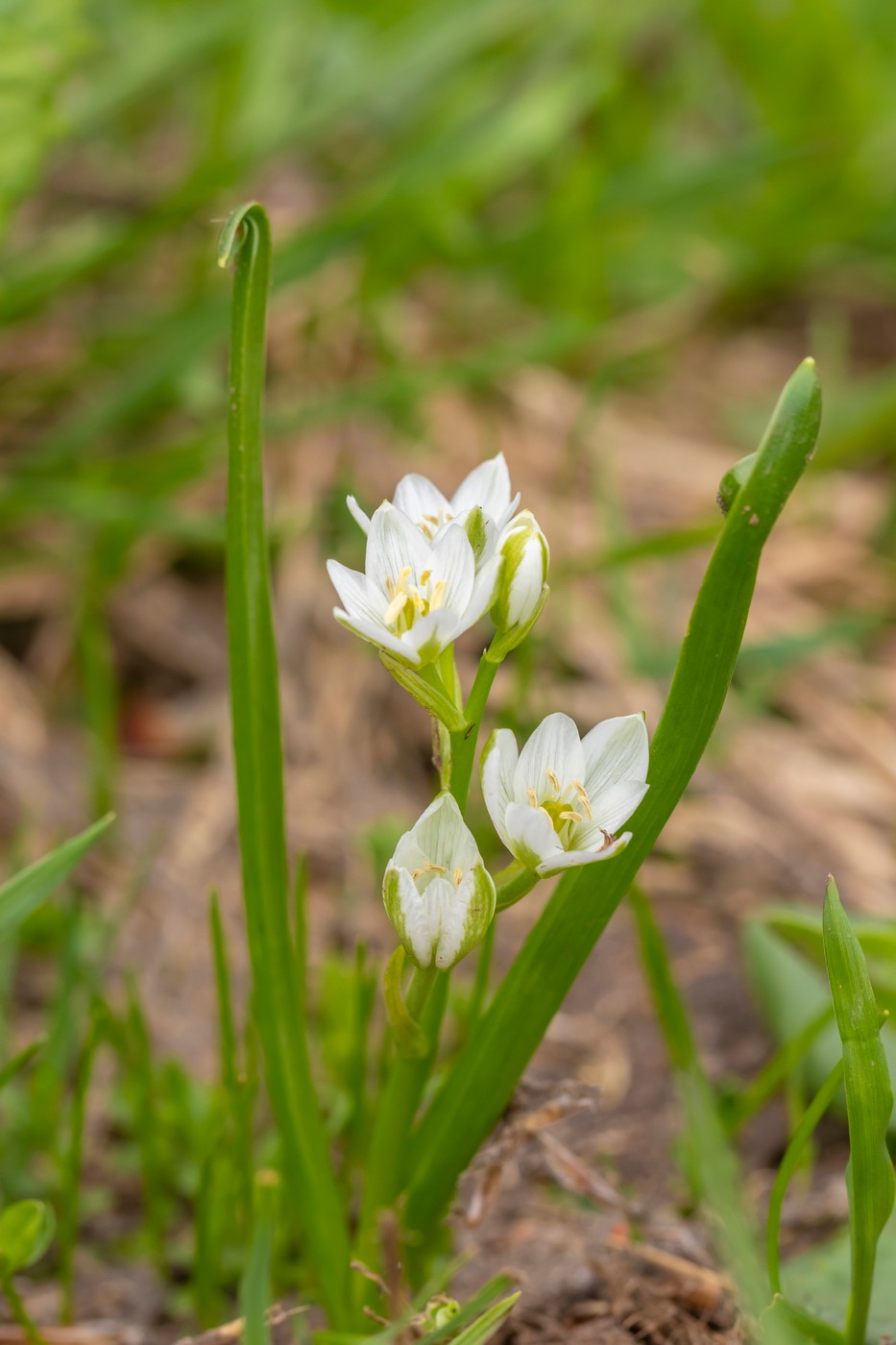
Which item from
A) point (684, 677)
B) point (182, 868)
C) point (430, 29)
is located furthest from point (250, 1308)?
point (430, 29)

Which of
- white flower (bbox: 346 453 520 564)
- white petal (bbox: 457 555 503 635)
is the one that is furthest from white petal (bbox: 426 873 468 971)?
white flower (bbox: 346 453 520 564)

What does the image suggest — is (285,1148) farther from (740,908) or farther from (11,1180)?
(740,908)

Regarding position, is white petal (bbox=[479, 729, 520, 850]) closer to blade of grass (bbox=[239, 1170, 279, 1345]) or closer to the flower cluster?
the flower cluster

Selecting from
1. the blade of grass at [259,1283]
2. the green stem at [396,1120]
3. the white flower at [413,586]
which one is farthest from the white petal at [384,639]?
the blade of grass at [259,1283]

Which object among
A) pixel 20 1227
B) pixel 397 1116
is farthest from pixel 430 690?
pixel 20 1227

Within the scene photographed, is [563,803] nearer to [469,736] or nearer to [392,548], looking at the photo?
[469,736]

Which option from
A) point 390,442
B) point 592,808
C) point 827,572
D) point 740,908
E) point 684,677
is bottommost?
point 740,908
